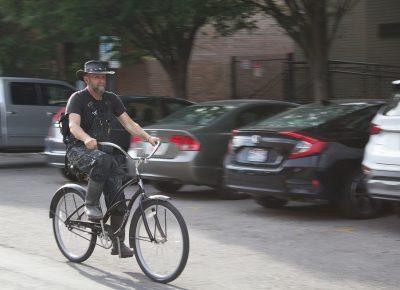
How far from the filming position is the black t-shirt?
593cm

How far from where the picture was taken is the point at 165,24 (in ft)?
49.9

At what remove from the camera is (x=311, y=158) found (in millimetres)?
8086

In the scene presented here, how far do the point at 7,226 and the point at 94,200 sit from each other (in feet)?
8.63

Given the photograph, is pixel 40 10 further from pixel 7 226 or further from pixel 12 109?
pixel 7 226

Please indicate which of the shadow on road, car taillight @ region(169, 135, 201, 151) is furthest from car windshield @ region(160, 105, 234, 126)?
the shadow on road

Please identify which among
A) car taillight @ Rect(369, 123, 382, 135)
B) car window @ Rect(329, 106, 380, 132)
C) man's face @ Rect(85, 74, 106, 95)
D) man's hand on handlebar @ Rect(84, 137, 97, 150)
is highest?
man's face @ Rect(85, 74, 106, 95)

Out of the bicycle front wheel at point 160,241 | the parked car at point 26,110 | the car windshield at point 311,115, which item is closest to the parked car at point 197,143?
the car windshield at point 311,115

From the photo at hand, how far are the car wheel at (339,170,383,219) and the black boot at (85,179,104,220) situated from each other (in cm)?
337

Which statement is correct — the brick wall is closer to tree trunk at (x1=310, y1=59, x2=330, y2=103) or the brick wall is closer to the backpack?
tree trunk at (x1=310, y1=59, x2=330, y2=103)

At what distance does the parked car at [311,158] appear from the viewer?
319 inches

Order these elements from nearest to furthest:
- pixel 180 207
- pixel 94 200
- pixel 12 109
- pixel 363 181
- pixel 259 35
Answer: pixel 94 200 → pixel 363 181 → pixel 180 207 → pixel 12 109 → pixel 259 35

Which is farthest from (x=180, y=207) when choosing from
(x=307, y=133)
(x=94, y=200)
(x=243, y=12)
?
(x=243, y=12)

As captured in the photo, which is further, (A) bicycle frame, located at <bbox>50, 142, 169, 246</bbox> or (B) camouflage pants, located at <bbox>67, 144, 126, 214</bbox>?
(B) camouflage pants, located at <bbox>67, 144, 126, 214</bbox>

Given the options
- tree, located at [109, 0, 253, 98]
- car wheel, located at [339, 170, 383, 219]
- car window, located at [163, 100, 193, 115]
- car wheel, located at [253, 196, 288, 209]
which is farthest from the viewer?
tree, located at [109, 0, 253, 98]
